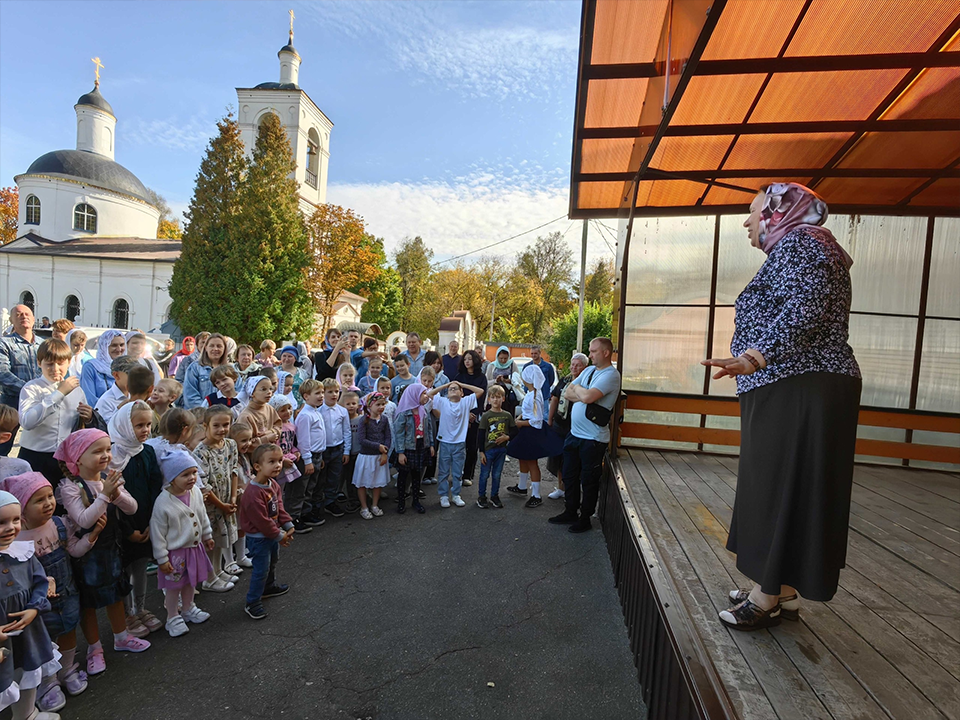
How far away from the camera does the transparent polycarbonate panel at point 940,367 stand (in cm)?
652

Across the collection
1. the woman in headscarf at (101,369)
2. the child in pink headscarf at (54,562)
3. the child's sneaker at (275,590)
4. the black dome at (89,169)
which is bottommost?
the child's sneaker at (275,590)

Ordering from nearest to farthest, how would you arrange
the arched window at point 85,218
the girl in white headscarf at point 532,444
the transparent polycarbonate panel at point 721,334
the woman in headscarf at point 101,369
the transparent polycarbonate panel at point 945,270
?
1. the woman in headscarf at point 101,369
2. the girl in white headscarf at point 532,444
3. the transparent polycarbonate panel at point 945,270
4. the transparent polycarbonate panel at point 721,334
5. the arched window at point 85,218

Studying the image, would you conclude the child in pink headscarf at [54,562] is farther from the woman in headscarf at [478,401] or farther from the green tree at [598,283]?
the green tree at [598,283]

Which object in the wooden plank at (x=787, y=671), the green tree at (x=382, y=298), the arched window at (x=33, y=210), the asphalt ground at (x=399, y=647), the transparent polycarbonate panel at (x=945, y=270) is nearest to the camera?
the wooden plank at (x=787, y=671)

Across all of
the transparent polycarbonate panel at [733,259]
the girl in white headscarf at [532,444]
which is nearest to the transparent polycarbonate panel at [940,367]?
the transparent polycarbonate panel at [733,259]

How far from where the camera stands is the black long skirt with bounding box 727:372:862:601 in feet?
6.66

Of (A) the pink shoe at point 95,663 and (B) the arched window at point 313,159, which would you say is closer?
(A) the pink shoe at point 95,663

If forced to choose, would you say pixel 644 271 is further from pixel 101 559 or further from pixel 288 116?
A: pixel 288 116

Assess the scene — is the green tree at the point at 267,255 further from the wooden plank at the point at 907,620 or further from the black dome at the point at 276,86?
the wooden plank at the point at 907,620

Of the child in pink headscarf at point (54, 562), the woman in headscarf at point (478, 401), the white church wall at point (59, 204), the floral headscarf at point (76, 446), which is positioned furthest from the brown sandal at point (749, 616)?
the white church wall at point (59, 204)

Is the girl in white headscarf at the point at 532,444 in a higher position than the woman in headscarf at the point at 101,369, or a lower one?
lower

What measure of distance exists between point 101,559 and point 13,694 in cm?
74

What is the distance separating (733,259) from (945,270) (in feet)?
8.29

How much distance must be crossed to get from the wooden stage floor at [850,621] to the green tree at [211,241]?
22.8 meters
